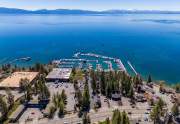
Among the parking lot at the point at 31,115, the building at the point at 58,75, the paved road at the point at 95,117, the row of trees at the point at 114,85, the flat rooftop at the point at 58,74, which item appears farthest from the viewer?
the flat rooftop at the point at 58,74

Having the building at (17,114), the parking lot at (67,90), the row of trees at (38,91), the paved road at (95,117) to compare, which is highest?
the row of trees at (38,91)

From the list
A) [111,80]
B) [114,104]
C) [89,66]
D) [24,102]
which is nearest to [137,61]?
[89,66]

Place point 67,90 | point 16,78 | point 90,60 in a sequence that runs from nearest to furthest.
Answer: point 67,90
point 16,78
point 90,60

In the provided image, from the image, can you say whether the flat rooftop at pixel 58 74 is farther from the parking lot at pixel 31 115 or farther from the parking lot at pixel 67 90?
the parking lot at pixel 31 115

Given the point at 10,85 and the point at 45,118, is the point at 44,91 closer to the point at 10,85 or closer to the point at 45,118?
the point at 45,118

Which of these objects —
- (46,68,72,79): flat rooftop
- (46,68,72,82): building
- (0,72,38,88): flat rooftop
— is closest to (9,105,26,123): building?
(0,72,38,88): flat rooftop

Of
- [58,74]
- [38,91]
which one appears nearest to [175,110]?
[38,91]

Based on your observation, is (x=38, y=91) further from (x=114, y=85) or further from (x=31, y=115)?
(x=114, y=85)

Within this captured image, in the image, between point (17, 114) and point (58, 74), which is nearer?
point (17, 114)

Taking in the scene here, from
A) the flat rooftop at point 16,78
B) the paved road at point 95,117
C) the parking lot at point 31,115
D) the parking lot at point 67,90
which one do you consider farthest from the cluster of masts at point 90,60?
the parking lot at point 31,115
